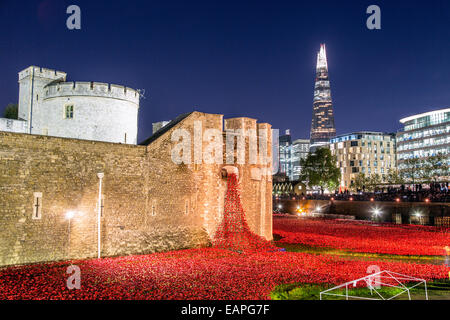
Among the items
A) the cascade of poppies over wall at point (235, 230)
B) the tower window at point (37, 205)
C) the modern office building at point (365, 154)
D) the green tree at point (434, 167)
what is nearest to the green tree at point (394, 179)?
the green tree at point (434, 167)

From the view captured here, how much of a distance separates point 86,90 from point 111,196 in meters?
14.1

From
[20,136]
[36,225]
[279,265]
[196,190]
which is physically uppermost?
[20,136]

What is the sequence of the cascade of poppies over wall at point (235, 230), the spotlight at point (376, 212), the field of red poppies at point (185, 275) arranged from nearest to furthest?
1. the field of red poppies at point (185, 275)
2. the cascade of poppies over wall at point (235, 230)
3. the spotlight at point (376, 212)

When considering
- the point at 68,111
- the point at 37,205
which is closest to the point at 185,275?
the point at 37,205

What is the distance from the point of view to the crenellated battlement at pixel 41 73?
35250 millimetres

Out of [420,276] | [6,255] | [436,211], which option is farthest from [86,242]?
[436,211]

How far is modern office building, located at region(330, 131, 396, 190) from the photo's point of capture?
566 feet

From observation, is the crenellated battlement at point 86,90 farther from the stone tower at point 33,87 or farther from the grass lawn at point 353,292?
the grass lawn at point 353,292

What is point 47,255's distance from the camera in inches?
709

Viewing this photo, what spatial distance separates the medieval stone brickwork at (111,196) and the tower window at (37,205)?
0.14 ft

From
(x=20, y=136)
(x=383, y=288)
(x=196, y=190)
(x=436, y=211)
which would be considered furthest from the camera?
(x=436, y=211)

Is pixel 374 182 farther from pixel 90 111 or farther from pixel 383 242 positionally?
pixel 90 111
